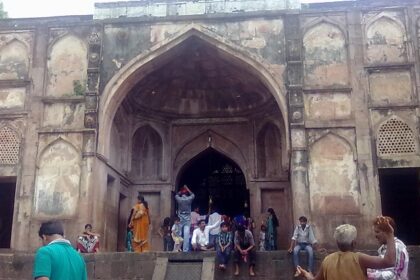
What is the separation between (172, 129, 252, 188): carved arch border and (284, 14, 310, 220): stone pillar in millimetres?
3491

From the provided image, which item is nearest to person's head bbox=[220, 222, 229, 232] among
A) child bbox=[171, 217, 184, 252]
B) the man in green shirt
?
child bbox=[171, 217, 184, 252]

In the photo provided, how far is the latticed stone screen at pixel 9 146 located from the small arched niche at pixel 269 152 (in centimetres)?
691

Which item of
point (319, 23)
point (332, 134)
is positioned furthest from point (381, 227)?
point (319, 23)

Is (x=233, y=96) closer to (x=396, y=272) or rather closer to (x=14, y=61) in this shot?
(x=14, y=61)

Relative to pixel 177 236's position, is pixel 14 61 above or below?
above

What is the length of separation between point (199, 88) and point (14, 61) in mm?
5435

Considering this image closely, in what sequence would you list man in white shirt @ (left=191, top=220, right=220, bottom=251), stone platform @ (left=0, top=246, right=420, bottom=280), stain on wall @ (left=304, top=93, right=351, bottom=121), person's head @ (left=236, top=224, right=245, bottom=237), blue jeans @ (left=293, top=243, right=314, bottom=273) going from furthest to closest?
1. stain on wall @ (left=304, top=93, right=351, bottom=121)
2. man in white shirt @ (left=191, top=220, right=220, bottom=251)
3. person's head @ (left=236, top=224, right=245, bottom=237)
4. blue jeans @ (left=293, top=243, right=314, bottom=273)
5. stone platform @ (left=0, top=246, right=420, bottom=280)

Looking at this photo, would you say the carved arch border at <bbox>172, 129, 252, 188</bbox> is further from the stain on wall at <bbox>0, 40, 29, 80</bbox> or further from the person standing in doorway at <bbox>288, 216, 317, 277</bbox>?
the person standing in doorway at <bbox>288, 216, 317, 277</bbox>

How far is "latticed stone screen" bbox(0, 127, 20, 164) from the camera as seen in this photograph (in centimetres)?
1342

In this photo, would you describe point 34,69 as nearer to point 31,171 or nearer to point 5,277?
point 31,171

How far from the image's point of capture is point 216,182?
16.9 metres

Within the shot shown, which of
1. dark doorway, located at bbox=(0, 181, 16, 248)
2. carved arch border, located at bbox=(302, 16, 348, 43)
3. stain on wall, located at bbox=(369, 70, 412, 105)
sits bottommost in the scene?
dark doorway, located at bbox=(0, 181, 16, 248)

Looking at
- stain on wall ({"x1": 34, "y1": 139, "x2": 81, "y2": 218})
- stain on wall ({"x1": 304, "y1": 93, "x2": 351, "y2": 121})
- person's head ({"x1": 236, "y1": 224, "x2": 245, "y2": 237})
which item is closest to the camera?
person's head ({"x1": 236, "y1": 224, "x2": 245, "y2": 237})

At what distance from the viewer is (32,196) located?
1295 centimetres
